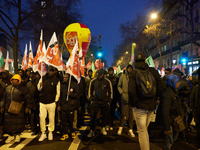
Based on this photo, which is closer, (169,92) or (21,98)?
(169,92)

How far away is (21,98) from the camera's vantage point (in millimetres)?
5691

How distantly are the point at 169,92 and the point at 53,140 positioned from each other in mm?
3752

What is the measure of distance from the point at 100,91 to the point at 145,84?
8.80ft

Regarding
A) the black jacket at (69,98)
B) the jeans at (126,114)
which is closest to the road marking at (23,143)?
the black jacket at (69,98)

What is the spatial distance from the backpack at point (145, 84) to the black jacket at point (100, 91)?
8.37 feet

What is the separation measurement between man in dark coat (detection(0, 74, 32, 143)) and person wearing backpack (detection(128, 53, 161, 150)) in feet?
11.0

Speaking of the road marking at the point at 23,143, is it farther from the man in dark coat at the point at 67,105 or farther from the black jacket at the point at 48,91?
the black jacket at the point at 48,91

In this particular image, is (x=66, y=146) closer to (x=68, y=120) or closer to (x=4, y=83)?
(x=68, y=120)

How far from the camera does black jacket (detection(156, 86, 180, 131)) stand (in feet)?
12.3

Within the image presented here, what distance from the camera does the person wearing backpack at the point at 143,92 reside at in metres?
3.68

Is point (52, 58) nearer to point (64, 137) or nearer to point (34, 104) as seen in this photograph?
point (34, 104)

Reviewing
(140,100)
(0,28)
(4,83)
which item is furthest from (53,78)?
(0,28)

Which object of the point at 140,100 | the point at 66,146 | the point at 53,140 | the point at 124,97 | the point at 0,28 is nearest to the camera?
the point at 140,100

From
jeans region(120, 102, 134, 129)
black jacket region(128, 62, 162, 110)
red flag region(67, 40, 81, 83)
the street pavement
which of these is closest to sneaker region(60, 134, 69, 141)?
the street pavement
